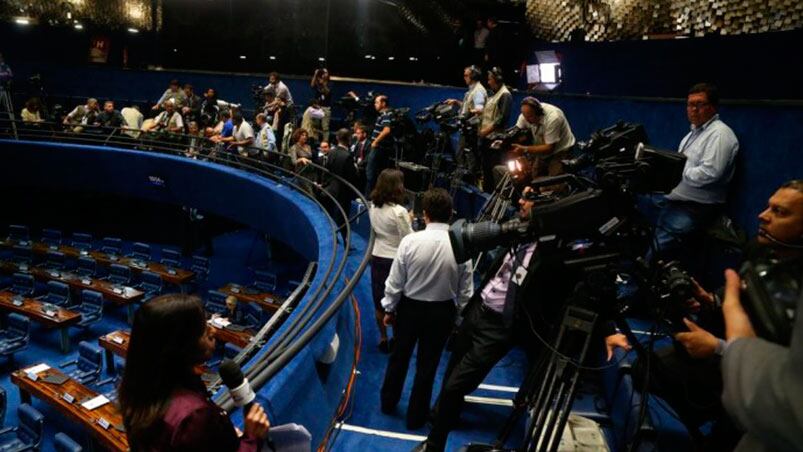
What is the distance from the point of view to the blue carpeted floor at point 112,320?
762cm

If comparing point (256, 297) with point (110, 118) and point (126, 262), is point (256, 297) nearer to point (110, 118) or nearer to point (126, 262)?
point (126, 262)

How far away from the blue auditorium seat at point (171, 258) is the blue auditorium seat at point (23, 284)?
8.83 ft

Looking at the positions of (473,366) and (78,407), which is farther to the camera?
(78,407)

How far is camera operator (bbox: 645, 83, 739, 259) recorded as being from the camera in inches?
136

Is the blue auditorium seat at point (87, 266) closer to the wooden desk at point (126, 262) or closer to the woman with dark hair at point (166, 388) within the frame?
the wooden desk at point (126, 262)

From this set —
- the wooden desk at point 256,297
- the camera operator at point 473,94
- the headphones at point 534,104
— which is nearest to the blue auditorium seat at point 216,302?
the wooden desk at point 256,297

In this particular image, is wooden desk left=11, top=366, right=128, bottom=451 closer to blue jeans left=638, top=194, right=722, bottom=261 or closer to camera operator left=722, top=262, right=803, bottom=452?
blue jeans left=638, top=194, right=722, bottom=261

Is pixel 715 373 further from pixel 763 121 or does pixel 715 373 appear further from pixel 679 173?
pixel 763 121

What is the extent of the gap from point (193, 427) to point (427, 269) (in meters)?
1.99

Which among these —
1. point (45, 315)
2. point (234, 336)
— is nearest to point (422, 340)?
point (234, 336)

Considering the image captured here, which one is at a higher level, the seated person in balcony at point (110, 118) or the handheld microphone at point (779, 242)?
the seated person in balcony at point (110, 118)

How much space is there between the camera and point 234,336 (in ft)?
27.7

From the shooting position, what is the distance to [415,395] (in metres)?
3.36

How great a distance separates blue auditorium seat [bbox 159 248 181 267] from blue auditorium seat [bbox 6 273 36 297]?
2.69 meters
